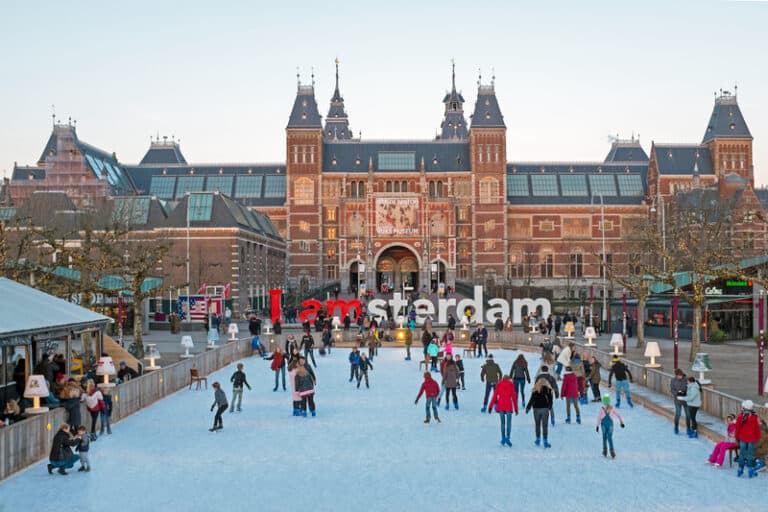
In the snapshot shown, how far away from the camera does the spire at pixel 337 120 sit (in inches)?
4486

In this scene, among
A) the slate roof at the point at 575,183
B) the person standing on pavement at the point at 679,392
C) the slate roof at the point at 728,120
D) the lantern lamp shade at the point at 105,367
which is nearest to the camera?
the person standing on pavement at the point at 679,392

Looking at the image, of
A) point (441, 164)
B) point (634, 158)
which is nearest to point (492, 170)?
point (441, 164)

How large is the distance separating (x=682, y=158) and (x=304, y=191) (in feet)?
123

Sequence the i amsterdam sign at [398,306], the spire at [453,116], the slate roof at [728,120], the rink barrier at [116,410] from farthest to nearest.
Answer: the spire at [453,116] < the slate roof at [728,120] < the i amsterdam sign at [398,306] < the rink barrier at [116,410]

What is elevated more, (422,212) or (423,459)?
(422,212)

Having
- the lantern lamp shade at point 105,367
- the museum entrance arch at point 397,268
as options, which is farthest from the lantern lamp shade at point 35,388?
the museum entrance arch at point 397,268

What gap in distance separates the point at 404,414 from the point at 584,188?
72189 mm

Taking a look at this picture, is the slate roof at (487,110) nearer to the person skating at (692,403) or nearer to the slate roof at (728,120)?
the slate roof at (728,120)

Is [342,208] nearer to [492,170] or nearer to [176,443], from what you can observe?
[492,170]

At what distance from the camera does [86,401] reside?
1634 centimetres

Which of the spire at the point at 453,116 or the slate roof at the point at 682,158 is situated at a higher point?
the spire at the point at 453,116

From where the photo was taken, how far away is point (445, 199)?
82.0 m

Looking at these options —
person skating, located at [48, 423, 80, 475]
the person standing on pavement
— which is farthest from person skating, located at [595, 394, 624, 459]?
person skating, located at [48, 423, 80, 475]

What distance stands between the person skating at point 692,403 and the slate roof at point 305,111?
70.1m
